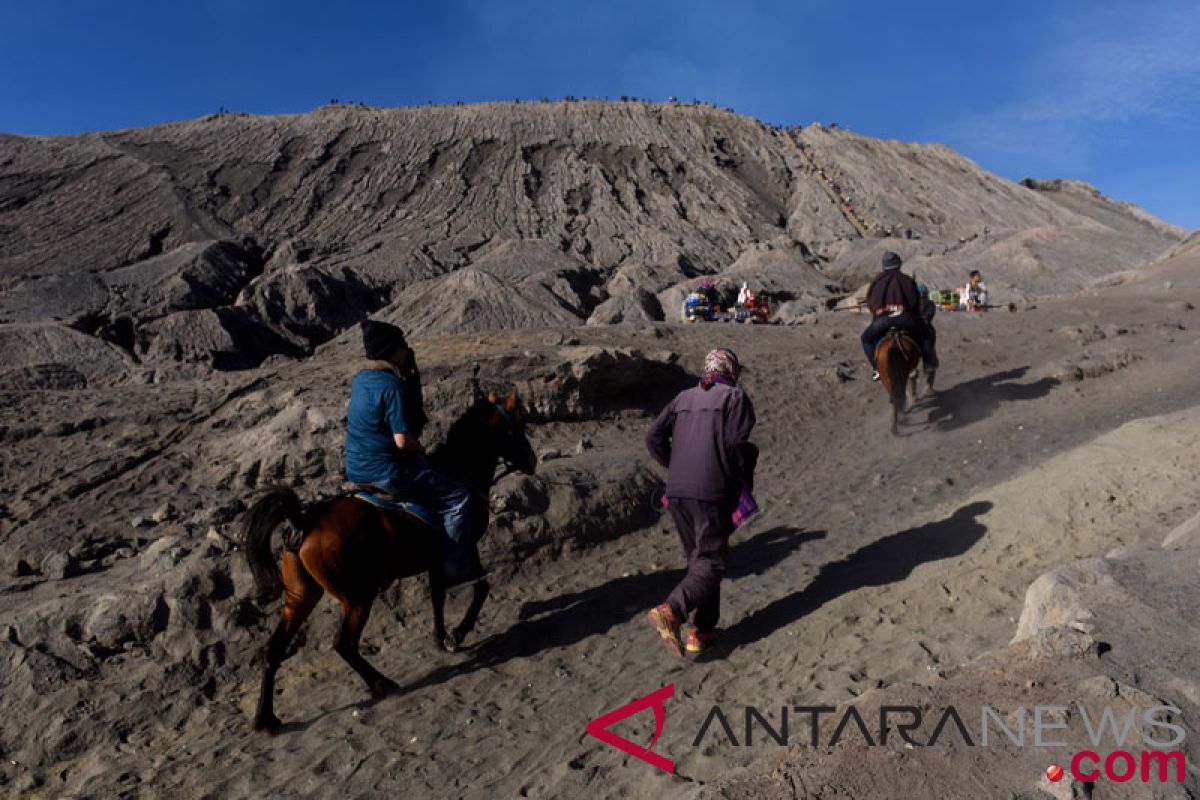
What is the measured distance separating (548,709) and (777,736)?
122cm

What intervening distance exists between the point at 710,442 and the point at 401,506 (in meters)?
1.81

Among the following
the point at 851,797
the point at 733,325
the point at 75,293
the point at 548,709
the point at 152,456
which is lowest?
the point at 548,709

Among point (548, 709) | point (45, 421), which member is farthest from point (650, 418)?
point (45, 421)

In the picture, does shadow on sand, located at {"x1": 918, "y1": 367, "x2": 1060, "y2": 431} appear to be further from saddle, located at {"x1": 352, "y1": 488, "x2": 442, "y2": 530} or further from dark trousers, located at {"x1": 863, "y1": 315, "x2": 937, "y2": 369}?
saddle, located at {"x1": 352, "y1": 488, "x2": 442, "y2": 530}

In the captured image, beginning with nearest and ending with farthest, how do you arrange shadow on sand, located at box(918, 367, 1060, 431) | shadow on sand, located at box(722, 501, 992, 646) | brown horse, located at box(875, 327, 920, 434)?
shadow on sand, located at box(722, 501, 992, 646), brown horse, located at box(875, 327, 920, 434), shadow on sand, located at box(918, 367, 1060, 431)

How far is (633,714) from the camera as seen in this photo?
359 centimetres

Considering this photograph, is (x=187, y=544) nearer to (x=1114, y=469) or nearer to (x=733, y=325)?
(x=1114, y=469)

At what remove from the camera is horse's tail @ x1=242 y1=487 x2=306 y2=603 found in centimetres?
374

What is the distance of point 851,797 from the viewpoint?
7.46ft

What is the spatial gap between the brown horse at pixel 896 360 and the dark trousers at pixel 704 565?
512 centimetres

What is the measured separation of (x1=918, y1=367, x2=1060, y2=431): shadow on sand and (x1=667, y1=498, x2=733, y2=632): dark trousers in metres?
5.94

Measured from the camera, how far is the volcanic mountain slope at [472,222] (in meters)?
21.0

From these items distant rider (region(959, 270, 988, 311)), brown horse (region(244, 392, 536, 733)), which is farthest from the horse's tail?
distant rider (region(959, 270, 988, 311))

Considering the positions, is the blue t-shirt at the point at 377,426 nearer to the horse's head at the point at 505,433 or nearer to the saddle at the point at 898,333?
the horse's head at the point at 505,433
